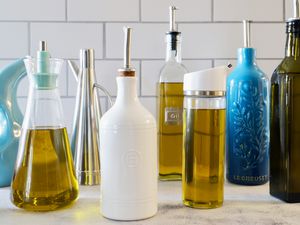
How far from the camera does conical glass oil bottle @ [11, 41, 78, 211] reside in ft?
1.79

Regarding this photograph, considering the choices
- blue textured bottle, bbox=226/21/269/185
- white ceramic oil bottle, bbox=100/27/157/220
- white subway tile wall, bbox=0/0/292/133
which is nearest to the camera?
white ceramic oil bottle, bbox=100/27/157/220

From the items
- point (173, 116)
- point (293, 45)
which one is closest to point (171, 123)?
point (173, 116)

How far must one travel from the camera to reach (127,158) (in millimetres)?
502

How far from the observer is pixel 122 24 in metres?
0.88

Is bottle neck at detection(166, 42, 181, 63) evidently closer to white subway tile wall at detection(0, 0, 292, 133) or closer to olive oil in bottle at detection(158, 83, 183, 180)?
olive oil in bottle at detection(158, 83, 183, 180)

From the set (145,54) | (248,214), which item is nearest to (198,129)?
(248,214)

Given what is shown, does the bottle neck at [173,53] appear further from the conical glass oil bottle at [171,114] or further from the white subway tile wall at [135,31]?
the white subway tile wall at [135,31]

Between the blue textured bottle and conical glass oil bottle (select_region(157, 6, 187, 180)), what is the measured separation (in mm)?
93

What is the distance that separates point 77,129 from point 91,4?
0.31 metres

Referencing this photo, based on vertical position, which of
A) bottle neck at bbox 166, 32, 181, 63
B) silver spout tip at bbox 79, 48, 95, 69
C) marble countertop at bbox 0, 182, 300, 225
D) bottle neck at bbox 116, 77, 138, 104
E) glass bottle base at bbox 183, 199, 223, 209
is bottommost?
marble countertop at bbox 0, 182, 300, 225

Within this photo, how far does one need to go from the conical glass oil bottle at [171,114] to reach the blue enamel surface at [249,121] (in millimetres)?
93

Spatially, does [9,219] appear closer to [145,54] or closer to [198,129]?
[198,129]

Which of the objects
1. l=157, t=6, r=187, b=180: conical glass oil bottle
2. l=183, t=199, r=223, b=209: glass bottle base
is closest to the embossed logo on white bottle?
l=183, t=199, r=223, b=209: glass bottle base

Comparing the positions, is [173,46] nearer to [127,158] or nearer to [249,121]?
[249,121]
